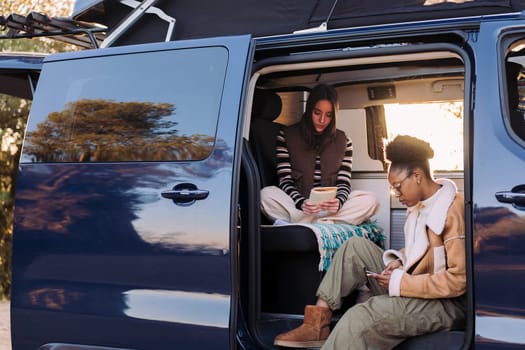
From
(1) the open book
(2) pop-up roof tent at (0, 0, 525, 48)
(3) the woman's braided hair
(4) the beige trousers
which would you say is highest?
(2) pop-up roof tent at (0, 0, 525, 48)

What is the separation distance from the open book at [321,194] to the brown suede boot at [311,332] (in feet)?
3.24

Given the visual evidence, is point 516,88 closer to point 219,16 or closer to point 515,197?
point 515,197

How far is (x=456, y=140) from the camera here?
538 centimetres

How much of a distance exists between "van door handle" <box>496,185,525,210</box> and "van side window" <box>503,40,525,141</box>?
0.75 ft

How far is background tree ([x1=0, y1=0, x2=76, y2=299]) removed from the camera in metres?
11.5

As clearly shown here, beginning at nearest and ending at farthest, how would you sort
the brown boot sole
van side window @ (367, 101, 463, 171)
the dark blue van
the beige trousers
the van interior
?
the dark blue van < the brown boot sole < the van interior < the beige trousers < van side window @ (367, 101, 463, 171)

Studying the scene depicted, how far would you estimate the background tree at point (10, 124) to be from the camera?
37.6ft

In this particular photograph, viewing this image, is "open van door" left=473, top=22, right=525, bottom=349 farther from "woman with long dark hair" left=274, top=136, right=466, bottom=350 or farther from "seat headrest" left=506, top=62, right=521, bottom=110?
"woman with long dark hair" left=274, top=136, right=466, bottom=350

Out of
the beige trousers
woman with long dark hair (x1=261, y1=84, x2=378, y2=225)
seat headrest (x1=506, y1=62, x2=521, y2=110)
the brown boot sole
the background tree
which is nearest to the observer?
seat headrest (x1=506, y1=62, x2=521, y2=110)

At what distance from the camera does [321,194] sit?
15.7 ft

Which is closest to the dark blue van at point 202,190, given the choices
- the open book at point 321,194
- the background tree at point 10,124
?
the open book at point 321,194

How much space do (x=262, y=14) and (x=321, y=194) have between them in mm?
1055

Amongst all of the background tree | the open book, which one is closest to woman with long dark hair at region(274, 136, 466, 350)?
the open book

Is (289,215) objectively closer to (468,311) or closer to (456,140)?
(456,140)
